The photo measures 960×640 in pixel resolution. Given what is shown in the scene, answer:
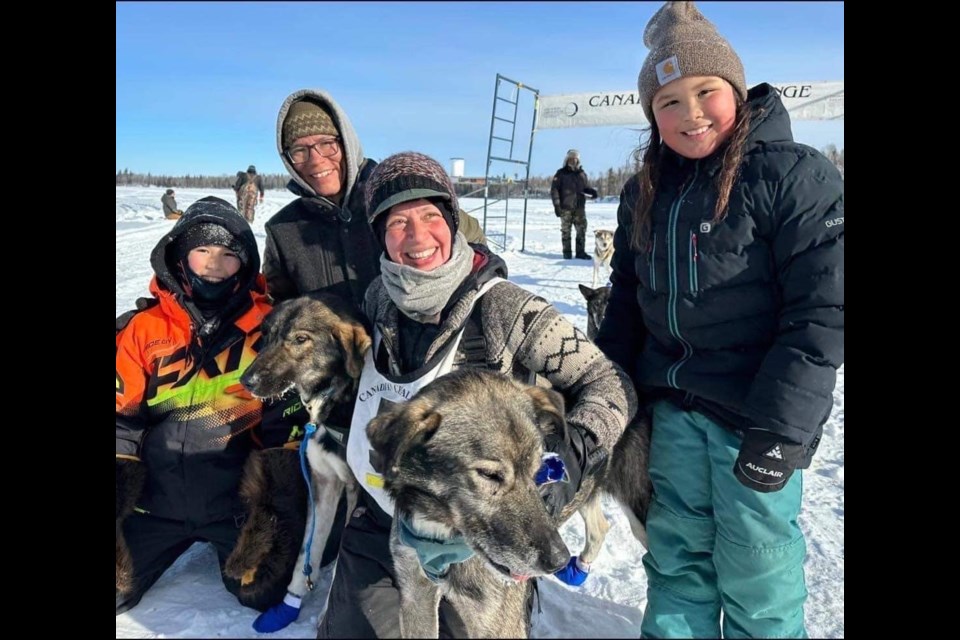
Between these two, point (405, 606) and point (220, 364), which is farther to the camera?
point (220, 364)

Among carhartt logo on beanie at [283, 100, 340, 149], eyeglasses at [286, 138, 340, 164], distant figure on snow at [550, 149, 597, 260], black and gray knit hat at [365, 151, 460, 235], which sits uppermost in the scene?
distant figure on snow at [550, 149, 597, 260]

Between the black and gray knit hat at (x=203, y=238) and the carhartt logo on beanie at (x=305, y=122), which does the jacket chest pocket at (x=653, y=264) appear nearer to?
the carhartt logo on beanie at (x=305, y=122)

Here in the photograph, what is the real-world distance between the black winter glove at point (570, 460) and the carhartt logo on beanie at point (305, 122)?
90.8 inches

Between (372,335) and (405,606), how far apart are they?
1250 millimetres

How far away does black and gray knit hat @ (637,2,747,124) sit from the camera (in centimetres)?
197

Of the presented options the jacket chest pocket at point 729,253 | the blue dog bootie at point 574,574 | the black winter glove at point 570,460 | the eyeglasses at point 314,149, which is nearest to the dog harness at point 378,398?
the black winter glove at point 570,460

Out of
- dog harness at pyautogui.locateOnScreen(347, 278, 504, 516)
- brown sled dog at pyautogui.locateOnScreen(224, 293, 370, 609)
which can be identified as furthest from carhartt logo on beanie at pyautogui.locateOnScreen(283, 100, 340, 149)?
dog harness at pyautogui.locateOnScreen(347, 278, 504, 516)

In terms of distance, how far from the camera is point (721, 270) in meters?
1.97

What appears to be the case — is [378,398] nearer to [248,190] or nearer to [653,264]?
[653,264]

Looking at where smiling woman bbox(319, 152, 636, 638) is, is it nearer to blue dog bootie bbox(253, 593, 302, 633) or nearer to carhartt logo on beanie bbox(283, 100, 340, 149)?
blue dog bootie bbox(253, 593, 302, 633)

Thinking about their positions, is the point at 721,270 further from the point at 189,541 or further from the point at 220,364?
the point at 189,541

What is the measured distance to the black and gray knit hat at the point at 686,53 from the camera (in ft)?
6.46

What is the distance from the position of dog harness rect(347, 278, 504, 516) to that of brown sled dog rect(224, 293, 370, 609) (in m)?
0.29
